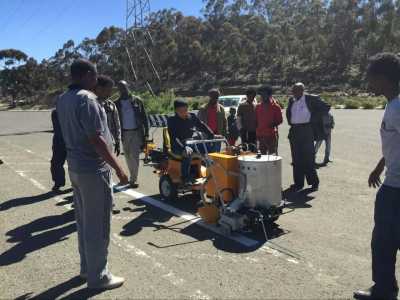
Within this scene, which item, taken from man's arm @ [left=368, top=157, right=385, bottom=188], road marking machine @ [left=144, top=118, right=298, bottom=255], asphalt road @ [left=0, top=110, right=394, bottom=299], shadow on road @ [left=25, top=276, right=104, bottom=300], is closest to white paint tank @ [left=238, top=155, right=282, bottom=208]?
road marking machine @ [left=144, top=118, right=298, bottom=255]

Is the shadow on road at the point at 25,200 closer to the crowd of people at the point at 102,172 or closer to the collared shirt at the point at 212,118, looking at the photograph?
the collared shirt at the point at 212,118

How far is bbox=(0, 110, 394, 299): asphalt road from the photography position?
149 inches

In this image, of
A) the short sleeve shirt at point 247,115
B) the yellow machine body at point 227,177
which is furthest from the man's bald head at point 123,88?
the yellow machine body at point 227,177

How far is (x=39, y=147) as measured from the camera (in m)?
14.4

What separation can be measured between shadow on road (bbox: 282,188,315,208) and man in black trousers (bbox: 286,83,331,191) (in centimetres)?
25

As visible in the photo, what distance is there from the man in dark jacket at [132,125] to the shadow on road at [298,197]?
2.98 meters

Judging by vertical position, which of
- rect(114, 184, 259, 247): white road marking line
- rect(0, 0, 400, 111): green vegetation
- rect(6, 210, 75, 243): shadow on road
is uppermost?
rect(0, 0, 400, 111): green vegetation

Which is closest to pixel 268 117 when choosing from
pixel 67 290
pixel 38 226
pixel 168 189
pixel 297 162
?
pixel 297 162

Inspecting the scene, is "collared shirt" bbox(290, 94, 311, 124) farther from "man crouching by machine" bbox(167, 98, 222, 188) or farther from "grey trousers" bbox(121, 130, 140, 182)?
"grey trousers" bbox(121, 130, 140, 182)

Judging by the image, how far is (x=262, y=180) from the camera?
5066 millimetres

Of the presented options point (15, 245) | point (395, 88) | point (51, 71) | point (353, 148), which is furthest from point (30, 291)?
point (51, 71)

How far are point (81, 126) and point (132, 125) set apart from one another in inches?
171

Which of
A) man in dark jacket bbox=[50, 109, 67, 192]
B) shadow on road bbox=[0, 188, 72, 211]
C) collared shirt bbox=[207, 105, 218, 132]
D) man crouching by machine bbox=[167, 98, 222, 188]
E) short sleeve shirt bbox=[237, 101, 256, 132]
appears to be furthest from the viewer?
short sleeve shirt bbox=[237, 101, 256, 132]

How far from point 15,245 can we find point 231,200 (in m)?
2.85
